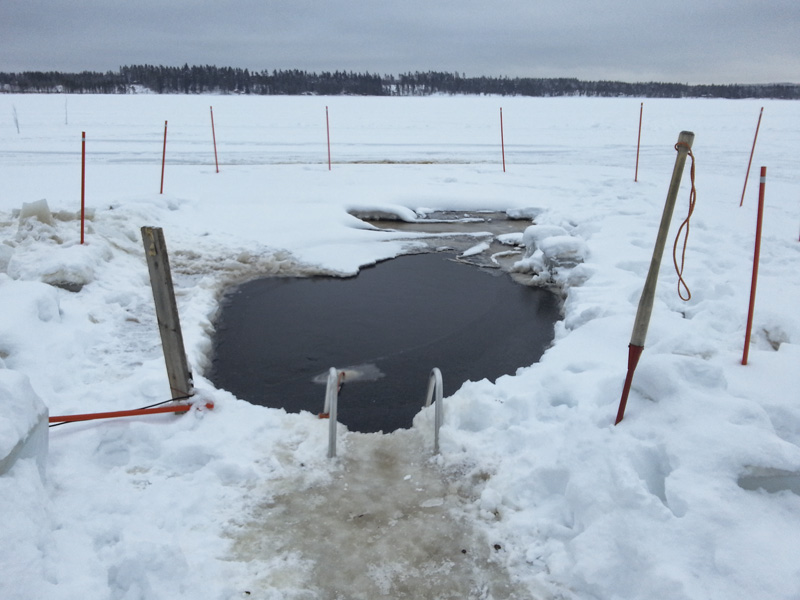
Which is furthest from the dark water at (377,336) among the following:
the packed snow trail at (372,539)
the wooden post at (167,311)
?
the packed snow trail at (372,539)

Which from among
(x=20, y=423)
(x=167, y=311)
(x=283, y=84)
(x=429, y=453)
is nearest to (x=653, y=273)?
(x=429, y=453)

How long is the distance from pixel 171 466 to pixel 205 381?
5.23 ft

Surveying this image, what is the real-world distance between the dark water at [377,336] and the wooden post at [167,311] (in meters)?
1.17

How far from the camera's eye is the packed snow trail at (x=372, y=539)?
322 centimetres

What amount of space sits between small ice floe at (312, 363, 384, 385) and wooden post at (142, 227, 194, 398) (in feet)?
5.74

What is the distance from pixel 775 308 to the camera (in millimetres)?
6609

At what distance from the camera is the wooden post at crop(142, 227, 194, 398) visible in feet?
14.5

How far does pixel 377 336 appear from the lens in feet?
24.0

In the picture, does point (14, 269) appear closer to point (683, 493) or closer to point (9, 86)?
point (683, 493)

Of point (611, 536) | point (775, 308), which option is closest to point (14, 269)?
point (611, 536)

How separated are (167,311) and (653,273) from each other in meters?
3.56

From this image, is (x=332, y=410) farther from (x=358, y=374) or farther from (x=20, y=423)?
(x=358, y=374)

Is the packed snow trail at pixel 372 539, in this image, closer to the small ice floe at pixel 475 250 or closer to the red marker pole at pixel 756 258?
the red marker pole at pixel 756 258

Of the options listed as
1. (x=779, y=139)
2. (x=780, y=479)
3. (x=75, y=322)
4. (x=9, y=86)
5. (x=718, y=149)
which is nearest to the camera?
(x=780, y=479)
